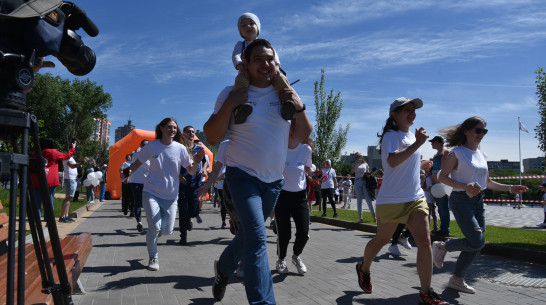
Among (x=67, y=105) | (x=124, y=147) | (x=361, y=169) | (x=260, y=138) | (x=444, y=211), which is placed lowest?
(x=444, y=211)

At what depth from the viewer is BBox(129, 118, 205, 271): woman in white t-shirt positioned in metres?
5.57

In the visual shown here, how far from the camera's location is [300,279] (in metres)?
5.11

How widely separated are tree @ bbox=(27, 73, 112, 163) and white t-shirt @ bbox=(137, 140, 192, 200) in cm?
5373

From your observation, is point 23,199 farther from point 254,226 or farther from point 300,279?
point 300,279

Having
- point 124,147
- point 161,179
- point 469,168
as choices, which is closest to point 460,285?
point 469,168

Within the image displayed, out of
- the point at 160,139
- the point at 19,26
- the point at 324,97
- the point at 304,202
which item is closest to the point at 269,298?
the point at 19,26

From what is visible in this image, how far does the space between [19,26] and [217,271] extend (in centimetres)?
255

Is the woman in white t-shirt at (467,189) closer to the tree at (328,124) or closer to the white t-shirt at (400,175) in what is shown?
the white t-shirt at (400,175)

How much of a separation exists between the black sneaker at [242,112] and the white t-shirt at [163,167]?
2.99 m

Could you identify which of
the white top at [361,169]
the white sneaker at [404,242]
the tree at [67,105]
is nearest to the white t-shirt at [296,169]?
the white sneaker at [404,242]

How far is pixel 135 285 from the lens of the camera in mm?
4672

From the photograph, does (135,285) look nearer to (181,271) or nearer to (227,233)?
(181,271)

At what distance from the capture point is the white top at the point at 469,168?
4.63 metres

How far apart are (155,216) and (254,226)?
3.05m
